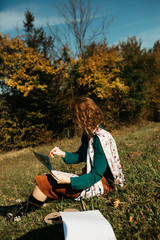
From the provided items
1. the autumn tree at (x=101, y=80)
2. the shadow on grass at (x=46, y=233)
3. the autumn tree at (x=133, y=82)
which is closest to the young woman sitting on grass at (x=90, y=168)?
the shadow on grass at (x=46, y=233)

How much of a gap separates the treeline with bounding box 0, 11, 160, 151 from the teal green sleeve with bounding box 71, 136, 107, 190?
25.8ft

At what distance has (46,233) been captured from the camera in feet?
6.29

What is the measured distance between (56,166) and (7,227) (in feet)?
7.75

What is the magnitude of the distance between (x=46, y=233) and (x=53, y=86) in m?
8.95

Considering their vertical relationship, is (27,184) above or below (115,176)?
below

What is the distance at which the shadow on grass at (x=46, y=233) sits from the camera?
6.08 ft

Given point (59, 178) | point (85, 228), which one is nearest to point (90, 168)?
point (59, 178)

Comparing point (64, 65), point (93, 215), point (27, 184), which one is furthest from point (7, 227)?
point (64, 65)

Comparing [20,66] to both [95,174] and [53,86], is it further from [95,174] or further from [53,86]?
[95,174]

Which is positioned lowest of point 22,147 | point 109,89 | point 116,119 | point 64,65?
point 22,147

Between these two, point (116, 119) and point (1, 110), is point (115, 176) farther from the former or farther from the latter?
point (116, 119)

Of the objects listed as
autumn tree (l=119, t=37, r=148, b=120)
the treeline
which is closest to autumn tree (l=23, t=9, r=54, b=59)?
the treeline

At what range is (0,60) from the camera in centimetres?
923

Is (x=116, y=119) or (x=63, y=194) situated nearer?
(x=63, y=194)
